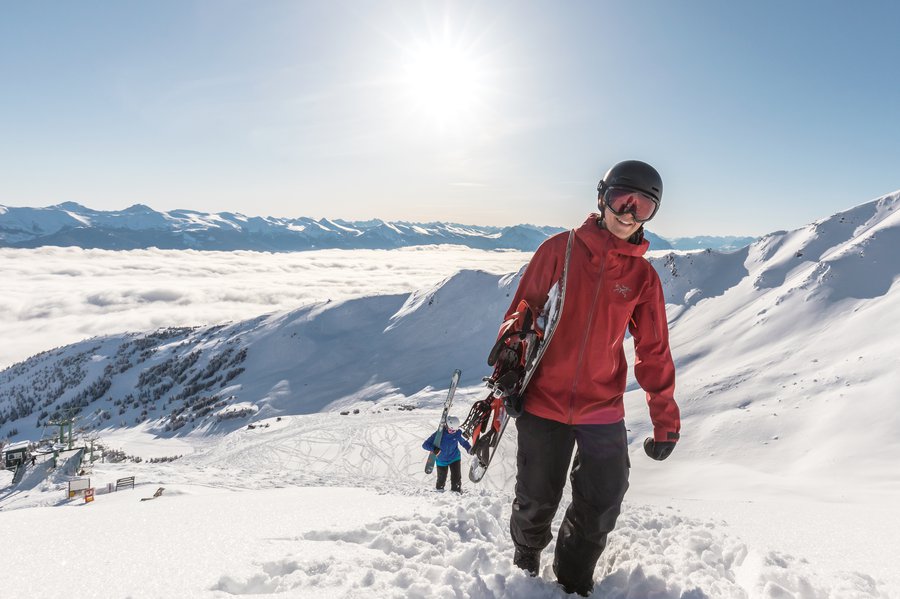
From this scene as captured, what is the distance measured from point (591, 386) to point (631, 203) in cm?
133

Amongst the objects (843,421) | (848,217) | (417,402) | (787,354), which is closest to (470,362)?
(417,402)

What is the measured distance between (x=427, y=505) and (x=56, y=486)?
1810 centimetres

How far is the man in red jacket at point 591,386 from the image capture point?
302cm

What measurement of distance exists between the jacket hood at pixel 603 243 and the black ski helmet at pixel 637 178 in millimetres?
344

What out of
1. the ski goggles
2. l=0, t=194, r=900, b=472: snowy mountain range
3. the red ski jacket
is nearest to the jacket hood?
the red ski jacket

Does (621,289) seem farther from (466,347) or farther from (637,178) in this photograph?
(466,347)

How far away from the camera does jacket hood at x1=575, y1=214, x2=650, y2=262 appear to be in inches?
121

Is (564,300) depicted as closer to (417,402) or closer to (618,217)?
(618,217)

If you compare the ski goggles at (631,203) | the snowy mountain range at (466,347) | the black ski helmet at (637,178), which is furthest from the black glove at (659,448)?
the snowy mountain range at (466,347)

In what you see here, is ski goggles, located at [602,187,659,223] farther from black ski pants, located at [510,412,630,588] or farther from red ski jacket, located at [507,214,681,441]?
black ski pants, located at [510,412,630,588]

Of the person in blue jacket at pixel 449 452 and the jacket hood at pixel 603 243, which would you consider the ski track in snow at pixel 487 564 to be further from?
the person in blue jacket at pixel 449 452

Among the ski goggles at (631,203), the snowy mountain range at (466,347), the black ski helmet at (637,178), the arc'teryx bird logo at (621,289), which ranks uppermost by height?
the black ski helmet at (637,178)

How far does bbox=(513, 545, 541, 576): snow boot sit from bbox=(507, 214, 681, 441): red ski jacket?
1.05m

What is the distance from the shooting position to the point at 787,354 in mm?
21188
